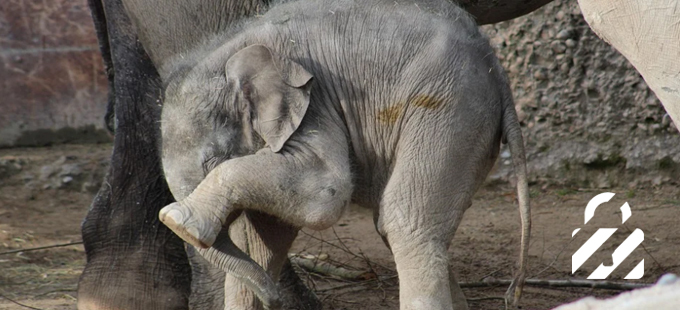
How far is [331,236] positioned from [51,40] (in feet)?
6.43

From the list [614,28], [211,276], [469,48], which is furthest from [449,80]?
[211,276]

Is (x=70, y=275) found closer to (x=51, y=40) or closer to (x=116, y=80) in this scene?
(x=116, y=80)

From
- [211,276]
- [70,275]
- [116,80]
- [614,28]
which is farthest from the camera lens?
[70,275]

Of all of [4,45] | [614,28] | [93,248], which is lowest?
[93,248]

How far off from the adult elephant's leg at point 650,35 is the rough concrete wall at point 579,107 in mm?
2681

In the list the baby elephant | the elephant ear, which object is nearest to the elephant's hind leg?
the baby elephant

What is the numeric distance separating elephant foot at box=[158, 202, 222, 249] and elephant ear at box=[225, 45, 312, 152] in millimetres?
272

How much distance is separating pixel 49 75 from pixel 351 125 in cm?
335

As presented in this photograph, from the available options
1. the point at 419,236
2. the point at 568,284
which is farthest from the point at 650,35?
the point at 568,284

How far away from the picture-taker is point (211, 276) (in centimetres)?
345

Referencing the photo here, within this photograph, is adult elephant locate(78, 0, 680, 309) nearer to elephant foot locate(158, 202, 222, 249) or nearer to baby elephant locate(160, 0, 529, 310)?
baby elephant locate(160, 0, 529, 310)

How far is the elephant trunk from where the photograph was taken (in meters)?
2.78

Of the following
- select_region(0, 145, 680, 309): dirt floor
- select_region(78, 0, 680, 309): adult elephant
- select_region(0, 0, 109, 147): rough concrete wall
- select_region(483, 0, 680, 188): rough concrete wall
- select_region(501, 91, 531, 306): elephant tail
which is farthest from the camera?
select_region(0, 0, 109, 147): rough concrete wall

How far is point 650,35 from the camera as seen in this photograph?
2.63 m
